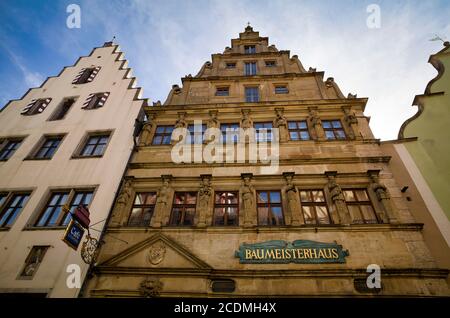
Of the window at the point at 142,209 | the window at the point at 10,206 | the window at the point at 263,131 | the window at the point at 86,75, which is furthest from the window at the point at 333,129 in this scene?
the window at the point at 86,75

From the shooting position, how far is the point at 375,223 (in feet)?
27.2

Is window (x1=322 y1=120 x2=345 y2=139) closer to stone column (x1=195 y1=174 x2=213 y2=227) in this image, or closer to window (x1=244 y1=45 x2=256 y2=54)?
stone column (x1=195 y1=174 x2=213 y2=227)

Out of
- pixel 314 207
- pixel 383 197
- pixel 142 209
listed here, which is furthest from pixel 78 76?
pixel 383 197

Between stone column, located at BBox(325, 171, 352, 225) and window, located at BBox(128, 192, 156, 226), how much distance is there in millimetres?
6886

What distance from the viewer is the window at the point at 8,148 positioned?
1255 cm

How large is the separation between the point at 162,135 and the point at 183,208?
14.6 feet

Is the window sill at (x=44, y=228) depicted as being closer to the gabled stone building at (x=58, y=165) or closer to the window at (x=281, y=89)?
the gabled stone building at (x=58, y=165)

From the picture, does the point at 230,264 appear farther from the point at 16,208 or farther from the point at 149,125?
the point at 16,208

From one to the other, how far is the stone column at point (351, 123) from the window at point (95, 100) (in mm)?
13073

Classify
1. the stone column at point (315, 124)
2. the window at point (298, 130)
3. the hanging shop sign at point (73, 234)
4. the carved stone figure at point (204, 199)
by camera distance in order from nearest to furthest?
the hanging shop sign at point (73, 234)
the carved stone figure at point (204, 199)
the stone column at point (315, 124)
the window at point (298, 130)

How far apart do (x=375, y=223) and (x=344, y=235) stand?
120 cm

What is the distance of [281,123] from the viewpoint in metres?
11.8
